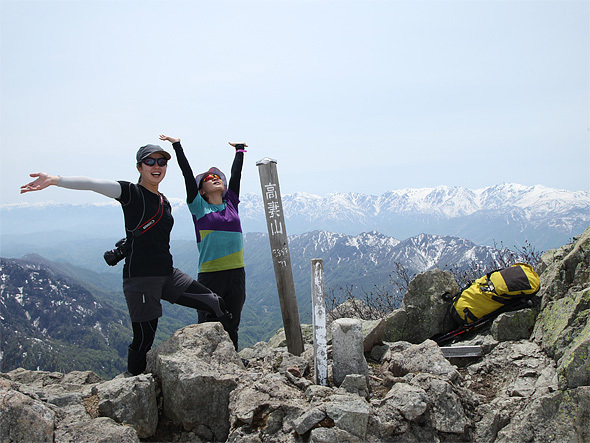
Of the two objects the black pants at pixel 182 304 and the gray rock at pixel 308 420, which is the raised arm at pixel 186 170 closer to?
the black pants at pixel 182 304

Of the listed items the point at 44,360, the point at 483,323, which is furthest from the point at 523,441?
the point at 44,360

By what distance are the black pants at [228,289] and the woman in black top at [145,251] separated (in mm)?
654

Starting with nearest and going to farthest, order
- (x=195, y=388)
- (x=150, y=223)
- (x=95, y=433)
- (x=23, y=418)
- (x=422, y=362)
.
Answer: (x=23, y=418)
(x=95, y=433)
(x=195, y=388)
(x=422, y=362)
(x=150, y=223)

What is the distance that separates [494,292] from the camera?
6965mm

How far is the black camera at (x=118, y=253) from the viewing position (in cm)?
535

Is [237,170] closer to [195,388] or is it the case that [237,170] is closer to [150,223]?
[150,223]

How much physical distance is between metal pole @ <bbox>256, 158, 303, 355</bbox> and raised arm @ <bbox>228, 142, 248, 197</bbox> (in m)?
0.39

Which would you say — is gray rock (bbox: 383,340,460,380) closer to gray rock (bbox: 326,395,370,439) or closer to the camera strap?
gray rock (bbox: 326,395,370,439)

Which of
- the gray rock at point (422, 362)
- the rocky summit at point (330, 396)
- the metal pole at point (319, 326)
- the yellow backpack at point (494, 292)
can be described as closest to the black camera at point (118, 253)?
the rocky summit at point (330, 396)

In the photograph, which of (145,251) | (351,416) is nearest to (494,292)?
(351,416)

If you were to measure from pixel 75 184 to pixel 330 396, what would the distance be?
13.7 feet

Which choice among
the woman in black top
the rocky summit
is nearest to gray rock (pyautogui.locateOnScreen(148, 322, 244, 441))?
the rocky summit

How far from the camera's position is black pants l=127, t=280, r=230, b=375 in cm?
553

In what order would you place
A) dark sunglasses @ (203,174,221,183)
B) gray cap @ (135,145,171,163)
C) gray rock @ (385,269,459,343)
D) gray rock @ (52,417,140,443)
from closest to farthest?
1. gray rock @ (52,417,140,443)
2. gray cap @ (135,145,171,163)
3. dark sunglasses @ (203,174,221,183)
4. gray rock @ (385,269,459,343)
